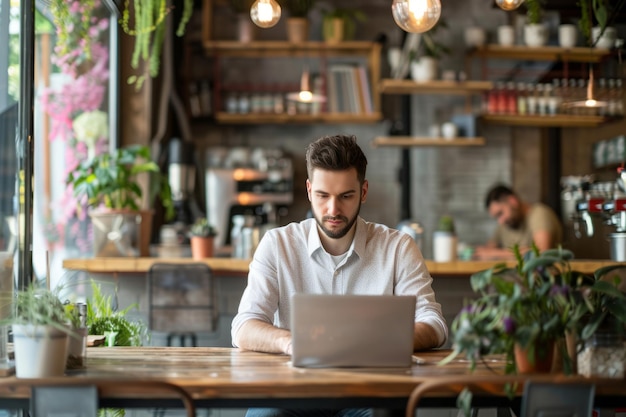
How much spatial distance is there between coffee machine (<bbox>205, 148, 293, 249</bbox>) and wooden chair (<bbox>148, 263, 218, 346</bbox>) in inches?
96.9

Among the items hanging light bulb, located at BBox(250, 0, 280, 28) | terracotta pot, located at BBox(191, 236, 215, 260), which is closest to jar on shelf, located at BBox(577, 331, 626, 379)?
hanging light bulb, located at BBox(250, 0, 280, 28)

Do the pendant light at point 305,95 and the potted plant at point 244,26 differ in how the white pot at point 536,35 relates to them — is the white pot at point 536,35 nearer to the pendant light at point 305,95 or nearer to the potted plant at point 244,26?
the pendant light at point 305,95

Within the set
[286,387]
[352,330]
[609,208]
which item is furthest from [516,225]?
[286,387]

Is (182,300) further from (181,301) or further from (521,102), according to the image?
(521,102)

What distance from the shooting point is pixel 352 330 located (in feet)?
7.10

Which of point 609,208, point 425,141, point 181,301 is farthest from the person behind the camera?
point 425,141

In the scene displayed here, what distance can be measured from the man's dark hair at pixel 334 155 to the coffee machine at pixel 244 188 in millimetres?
4475

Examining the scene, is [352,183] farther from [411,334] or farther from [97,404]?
[97,404]

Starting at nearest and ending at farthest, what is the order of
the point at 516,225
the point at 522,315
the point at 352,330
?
the point at 522,315
the point at 352,330
the point at 516,225

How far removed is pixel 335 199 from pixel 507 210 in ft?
13.5

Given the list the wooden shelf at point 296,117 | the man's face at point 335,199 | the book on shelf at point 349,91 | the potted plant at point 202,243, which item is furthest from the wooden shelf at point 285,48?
the man's face at point 335,199

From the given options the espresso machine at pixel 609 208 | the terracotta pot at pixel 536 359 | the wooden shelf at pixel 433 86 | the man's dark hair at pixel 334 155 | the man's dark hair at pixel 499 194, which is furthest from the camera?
the wooden shelf at pixel 433 86

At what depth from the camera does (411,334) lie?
7.22 ft

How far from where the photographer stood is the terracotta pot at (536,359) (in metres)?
2.07
